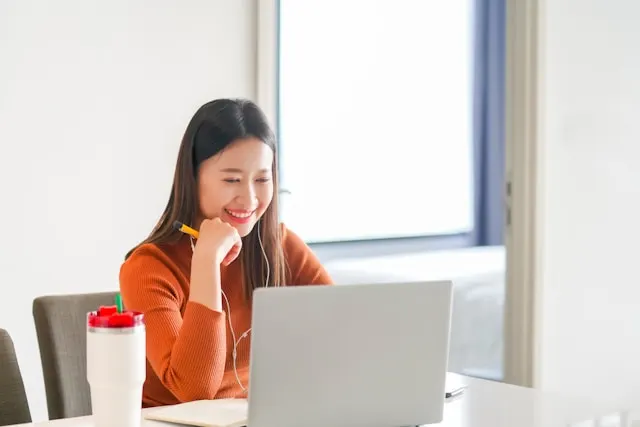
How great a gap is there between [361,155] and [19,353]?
2032mm

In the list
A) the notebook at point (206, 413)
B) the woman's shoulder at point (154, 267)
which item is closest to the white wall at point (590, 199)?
the woman's shoulder at point (154, 267)

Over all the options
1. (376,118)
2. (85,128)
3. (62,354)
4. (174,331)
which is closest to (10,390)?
(62,354)

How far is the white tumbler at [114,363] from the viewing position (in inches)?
47.8

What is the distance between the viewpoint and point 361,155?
14.2ft

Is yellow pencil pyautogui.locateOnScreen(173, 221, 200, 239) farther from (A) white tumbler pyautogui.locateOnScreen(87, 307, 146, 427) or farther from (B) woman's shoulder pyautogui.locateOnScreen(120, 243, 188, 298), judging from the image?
(A) white tumbler pyautogui.locateOnScreen(87, 307, 146, 427)

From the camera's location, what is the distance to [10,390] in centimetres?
162

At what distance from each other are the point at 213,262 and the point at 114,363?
411 millimetres

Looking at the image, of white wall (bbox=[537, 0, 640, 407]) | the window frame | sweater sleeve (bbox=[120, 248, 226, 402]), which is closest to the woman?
sweater sleeve (bbox=[120, 248, 226, 402])

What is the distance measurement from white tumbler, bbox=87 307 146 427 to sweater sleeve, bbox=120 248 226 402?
295 mm

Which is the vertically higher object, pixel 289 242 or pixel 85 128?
pixel 85 128

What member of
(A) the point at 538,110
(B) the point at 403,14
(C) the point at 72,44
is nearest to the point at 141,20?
(C) the point at 72,44

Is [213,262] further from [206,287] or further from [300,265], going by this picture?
[300,265]

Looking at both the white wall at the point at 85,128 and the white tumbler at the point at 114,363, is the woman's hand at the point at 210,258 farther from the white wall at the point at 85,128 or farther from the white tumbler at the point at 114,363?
the white wall at the point at 85,128

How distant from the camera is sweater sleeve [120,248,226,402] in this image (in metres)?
1.54
